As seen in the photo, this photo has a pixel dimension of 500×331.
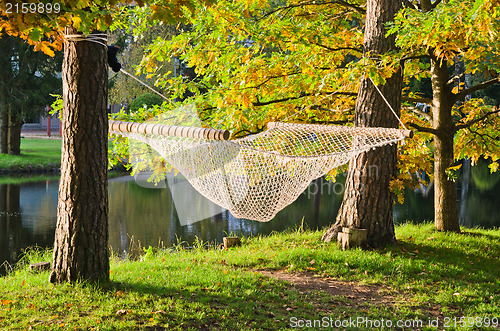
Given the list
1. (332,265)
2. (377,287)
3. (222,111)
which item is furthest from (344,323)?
(222,111)

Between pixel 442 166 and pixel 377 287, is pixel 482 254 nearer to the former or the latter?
pixel 442 166

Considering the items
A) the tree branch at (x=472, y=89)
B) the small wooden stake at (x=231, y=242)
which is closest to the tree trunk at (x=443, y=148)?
the tree branch at (x=472, y=89)

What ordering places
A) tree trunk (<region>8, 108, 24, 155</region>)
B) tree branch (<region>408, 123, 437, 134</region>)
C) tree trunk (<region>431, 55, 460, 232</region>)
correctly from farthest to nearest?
tree trunk (<region>8, 108, 24, 155</region>), tree trunk (<region>431, 55, 460, 232</region>), tree branch (<region>408, 123, 437, 134</region>)

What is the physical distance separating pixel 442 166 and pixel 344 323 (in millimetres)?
2987

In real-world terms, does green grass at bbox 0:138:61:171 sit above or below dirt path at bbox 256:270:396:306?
above

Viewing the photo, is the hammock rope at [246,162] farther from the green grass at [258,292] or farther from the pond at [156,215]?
the pond at [156,215]

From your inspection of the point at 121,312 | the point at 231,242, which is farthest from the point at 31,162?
the point at 121,312

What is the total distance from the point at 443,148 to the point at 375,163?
1252 millimetres

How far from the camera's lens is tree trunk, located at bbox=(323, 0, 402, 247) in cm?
432

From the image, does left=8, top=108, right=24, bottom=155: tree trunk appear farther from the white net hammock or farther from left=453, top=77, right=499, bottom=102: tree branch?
left=453, top=77, right=499, bottom=102: tree branch

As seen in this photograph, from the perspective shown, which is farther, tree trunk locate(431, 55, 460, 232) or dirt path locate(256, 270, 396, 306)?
tree trunk locate(431, 55, 460, 232)

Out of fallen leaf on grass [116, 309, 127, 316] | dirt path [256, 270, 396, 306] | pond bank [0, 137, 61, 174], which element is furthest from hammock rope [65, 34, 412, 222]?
pond bank [0, 137, 61, 174]

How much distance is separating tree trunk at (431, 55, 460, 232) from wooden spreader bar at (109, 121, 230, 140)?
3194mm

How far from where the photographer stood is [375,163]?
4.34 meters
